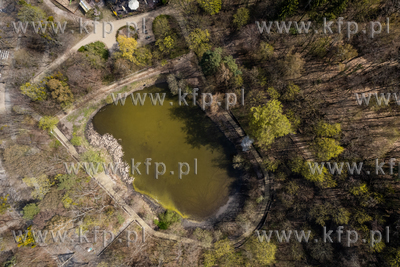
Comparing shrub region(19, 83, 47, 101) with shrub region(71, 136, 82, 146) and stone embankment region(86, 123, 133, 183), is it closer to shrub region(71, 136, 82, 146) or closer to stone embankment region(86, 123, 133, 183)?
shrub region(71, 136, 82, 146)

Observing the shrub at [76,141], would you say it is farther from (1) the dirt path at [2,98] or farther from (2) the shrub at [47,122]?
(1) the dirt path at [2,98]

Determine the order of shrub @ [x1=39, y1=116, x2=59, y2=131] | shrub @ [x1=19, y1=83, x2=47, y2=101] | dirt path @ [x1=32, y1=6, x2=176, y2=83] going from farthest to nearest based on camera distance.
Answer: dirt path @ [x1=32, y1=6, x2=176, y2=83], shrub @ [x1=39, y1=116, x2=59, y2=131], shrub @ [x1=19, y1=83, x2=47, y2=101]

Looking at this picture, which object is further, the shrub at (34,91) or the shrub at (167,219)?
the shrub at (167,219)

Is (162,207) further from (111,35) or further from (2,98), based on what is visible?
(2,98)

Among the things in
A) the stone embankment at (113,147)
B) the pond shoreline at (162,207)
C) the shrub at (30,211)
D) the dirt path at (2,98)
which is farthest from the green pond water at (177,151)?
the dirt path at (2,98)

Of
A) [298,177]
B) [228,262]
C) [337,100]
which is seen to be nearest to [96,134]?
[228,262]

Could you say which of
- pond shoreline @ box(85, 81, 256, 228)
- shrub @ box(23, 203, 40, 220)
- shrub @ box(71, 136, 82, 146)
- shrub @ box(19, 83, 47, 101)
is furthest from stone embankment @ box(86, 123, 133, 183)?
shrub @ box(23, 203, 40, 220)
